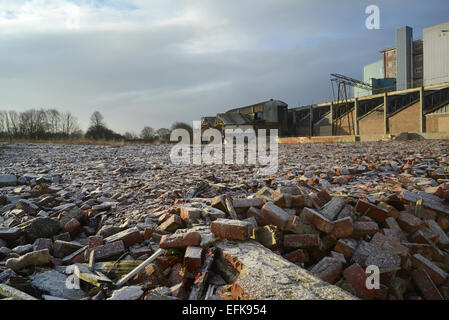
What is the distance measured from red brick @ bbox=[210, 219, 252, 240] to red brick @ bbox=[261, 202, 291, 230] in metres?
A: 0.38

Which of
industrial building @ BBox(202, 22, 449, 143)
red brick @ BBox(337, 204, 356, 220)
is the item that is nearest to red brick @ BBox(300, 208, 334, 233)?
red brick @ BBox(337, 204, 356, 220)

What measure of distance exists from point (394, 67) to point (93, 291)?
109ft

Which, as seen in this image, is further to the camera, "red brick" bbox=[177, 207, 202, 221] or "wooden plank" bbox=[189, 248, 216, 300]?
"red brick" bbox=[177, 207, 202, 221]

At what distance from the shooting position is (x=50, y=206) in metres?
3.60

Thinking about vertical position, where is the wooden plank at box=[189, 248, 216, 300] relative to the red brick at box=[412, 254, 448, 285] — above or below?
above

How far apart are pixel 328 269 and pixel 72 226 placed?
240 cm

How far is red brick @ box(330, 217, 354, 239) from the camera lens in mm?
2266

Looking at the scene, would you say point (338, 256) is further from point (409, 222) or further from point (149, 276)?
point (149, 276)

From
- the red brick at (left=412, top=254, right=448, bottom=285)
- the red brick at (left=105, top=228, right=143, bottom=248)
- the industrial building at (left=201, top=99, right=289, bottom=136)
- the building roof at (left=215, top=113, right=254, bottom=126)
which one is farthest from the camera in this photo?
the industrial building at (left=201, top=99, right=289, bottom=136)

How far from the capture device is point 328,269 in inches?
75.6

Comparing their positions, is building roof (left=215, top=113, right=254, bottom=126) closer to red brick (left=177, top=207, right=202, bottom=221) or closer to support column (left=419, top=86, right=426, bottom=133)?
support column (left=419, top=86, right=426, bottom=133)
